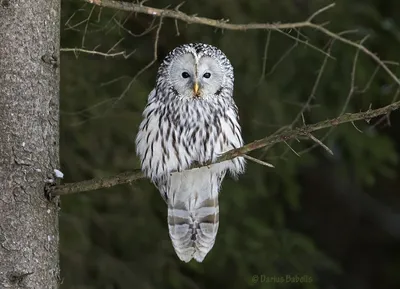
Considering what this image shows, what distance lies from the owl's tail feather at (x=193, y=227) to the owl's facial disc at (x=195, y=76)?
513mm

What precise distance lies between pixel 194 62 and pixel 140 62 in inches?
48.5

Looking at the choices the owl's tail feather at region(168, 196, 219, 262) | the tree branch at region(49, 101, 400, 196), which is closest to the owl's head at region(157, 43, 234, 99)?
the owl's tail feather at region(168, 196, 219, 262)

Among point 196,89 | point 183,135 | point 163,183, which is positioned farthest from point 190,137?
point 163,183

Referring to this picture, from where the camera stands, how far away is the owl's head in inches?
159

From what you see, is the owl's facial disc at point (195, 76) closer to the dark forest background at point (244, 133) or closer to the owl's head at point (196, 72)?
the owl's head at point (196, 72)

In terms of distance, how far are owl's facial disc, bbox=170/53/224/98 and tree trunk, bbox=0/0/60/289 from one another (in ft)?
2.93

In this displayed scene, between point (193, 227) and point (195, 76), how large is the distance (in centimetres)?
69

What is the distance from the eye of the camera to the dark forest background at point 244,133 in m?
4.88

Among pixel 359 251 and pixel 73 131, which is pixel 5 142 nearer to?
pixel 73 131

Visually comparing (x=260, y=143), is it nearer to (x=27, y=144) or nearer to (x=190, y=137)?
(x=27, y=144)

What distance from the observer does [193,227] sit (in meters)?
4.19

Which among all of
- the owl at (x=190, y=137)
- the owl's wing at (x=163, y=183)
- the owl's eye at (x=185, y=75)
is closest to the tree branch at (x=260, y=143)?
the owl at (x=190, y=137)

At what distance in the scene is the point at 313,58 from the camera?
209 inches

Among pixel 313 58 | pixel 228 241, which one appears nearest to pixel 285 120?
pixel 313 58
